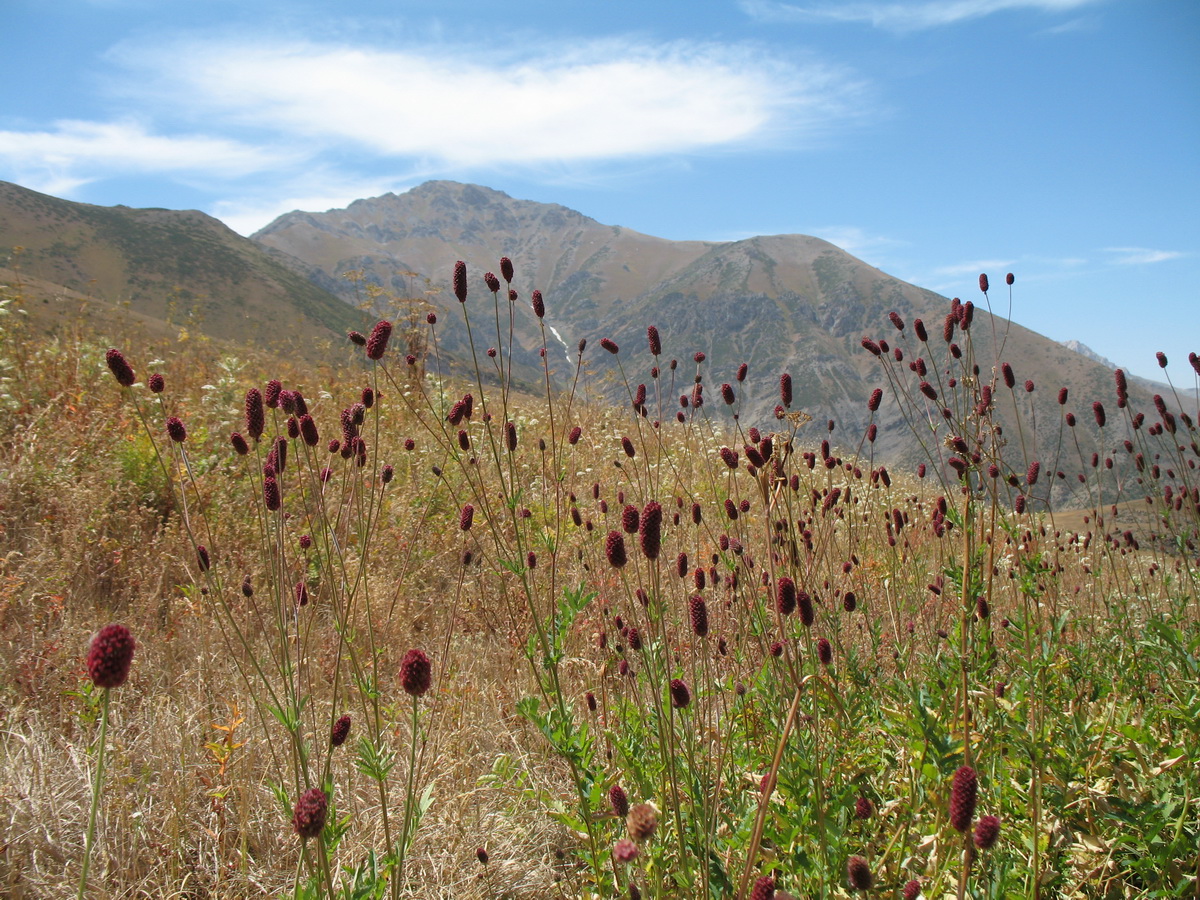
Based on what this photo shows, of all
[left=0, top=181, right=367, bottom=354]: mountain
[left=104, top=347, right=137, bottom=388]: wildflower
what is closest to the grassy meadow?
[left=104, top=347, right=137, bottom=388]: wildflower

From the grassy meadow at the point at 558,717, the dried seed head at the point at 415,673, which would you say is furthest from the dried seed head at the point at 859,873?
the dried seed head at the point at 415,673

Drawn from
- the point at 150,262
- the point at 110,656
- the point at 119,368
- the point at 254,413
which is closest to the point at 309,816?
the point at 110,656

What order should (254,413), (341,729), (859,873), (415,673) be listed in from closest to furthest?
(859,873) < (415,673) < (341,729) < (254,413)

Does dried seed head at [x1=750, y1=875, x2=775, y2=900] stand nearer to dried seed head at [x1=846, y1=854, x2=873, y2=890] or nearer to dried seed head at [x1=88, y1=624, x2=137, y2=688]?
dried seed head at [x1=846, y1=854, x2=873, y2=890]

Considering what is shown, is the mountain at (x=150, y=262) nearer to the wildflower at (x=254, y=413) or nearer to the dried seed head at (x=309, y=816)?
the wildflower at (x=254, y=413)

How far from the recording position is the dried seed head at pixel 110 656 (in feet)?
3.29

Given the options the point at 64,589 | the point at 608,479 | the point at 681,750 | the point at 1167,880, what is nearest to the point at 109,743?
the point at 64,589

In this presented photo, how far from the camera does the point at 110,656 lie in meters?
1.03

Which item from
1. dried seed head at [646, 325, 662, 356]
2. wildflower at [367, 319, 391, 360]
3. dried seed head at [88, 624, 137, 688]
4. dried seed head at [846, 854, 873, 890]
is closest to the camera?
dried seed head at [88, 624, 137, 688]

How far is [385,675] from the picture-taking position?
11.3 ft

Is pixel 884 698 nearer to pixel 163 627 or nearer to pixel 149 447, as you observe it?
pixel 163 627

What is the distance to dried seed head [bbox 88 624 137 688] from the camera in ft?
3.29

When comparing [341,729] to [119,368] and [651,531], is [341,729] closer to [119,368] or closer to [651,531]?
[651,531]

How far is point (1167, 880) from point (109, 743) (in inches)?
136
